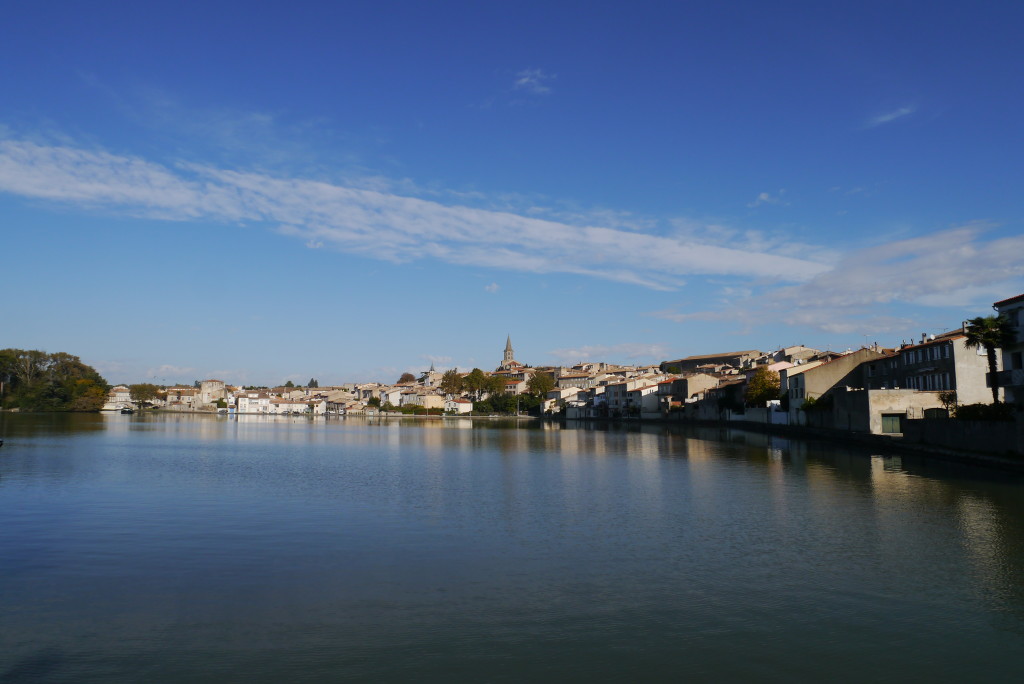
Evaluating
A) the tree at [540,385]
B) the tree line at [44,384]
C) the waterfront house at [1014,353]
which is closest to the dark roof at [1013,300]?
the waterfront house at [1014,353]

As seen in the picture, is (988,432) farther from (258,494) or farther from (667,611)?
(258,494)

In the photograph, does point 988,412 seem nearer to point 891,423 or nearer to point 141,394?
point 891,423

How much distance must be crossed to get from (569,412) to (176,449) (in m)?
86.8

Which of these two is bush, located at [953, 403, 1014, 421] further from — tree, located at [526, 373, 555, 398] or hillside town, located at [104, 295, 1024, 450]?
tree, located at [526, 373, 555, 398]

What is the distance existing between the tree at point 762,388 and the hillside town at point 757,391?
0.10m

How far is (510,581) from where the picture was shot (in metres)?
12.7

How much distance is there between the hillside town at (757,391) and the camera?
4341cm

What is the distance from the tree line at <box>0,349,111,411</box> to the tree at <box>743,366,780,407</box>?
117698 mm

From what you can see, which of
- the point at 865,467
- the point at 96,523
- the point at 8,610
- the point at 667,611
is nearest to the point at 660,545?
the point at 667,611

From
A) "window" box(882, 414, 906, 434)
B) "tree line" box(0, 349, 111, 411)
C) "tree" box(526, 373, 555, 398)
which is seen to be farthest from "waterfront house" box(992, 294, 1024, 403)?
"tree line" box(0, 349, 111, 411)

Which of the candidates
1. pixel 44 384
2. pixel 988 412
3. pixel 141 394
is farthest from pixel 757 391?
pixel 141 394

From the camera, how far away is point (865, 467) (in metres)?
32.8

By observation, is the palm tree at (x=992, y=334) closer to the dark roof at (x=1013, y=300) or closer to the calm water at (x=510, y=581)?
the dark roof at (x=1013, y=300)

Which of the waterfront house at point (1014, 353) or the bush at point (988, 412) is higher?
the waterfront house at point (1014, 353)
